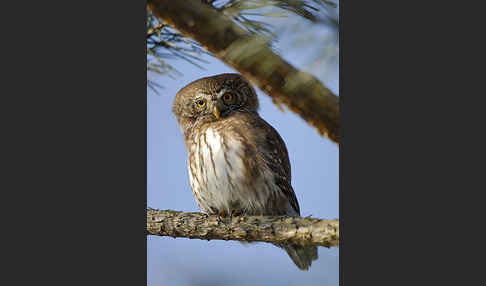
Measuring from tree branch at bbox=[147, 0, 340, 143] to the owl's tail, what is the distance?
0.54 m

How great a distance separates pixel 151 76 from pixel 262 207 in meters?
0.94

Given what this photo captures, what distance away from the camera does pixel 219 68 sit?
2945mm

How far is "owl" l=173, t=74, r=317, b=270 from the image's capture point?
120 inches

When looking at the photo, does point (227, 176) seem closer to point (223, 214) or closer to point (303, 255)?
point (223, 214)

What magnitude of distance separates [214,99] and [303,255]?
→ 1.01 meters

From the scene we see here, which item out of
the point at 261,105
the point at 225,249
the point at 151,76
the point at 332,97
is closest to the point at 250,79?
the point at 261,105

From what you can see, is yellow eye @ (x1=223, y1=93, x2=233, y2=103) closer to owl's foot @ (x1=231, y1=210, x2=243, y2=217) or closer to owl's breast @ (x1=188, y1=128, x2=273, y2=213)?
owl's breast @ (x1=188, y1=128, x2=273, y2=213)

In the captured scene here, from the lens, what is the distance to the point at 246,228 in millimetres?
2982

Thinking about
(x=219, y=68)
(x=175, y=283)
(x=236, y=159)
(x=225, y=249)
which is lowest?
(x=175, y=283)

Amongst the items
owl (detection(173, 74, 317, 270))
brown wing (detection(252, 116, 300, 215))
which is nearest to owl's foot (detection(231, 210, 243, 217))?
owl (detection(173, 74, 317, 270))

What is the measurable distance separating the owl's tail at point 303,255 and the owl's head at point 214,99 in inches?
30.5

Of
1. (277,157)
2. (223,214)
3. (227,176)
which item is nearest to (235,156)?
(227,176)

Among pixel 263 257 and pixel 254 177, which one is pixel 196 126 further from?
pixel 263 257

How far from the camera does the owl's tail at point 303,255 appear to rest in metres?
2.77
